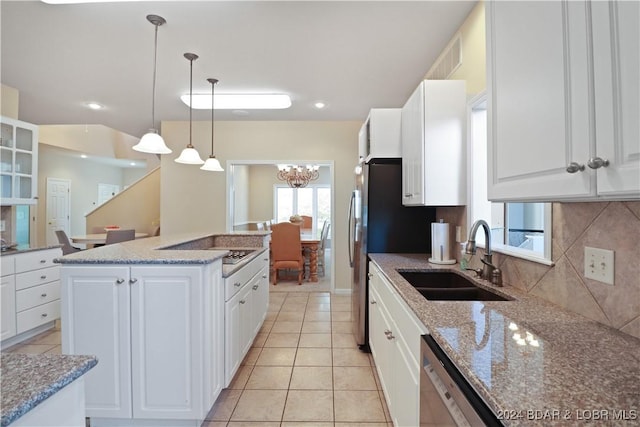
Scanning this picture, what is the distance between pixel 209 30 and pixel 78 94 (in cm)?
240

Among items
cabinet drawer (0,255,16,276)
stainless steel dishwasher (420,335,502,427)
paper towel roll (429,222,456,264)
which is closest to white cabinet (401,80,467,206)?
paper towel roll (429,222,456,264)

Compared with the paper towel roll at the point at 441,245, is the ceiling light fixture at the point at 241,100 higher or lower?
higher

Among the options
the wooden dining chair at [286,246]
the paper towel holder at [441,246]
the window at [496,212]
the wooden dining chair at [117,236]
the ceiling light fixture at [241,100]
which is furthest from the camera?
the wooden dining chair at [286,246]

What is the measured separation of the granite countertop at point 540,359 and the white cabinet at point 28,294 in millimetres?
3514

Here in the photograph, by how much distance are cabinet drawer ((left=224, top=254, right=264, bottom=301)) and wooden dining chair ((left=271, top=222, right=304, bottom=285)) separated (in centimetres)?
197

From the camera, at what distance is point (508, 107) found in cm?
109

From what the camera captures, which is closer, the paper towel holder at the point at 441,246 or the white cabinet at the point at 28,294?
the paper towel holder at the point at 441,246

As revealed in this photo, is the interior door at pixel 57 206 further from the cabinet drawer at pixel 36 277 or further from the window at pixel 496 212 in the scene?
the window at pixel 496 212

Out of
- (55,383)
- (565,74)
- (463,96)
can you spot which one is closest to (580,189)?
(565,74)

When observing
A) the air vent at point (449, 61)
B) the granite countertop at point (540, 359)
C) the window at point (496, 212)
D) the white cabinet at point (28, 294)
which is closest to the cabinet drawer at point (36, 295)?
the white cabinet at point (28, 294)

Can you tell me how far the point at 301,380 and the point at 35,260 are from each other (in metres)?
2.83

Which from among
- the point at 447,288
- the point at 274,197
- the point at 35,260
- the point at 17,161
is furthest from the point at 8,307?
the point at 274,197

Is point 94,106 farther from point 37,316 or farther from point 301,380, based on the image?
point 301,380

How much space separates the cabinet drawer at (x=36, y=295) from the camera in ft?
9.56
